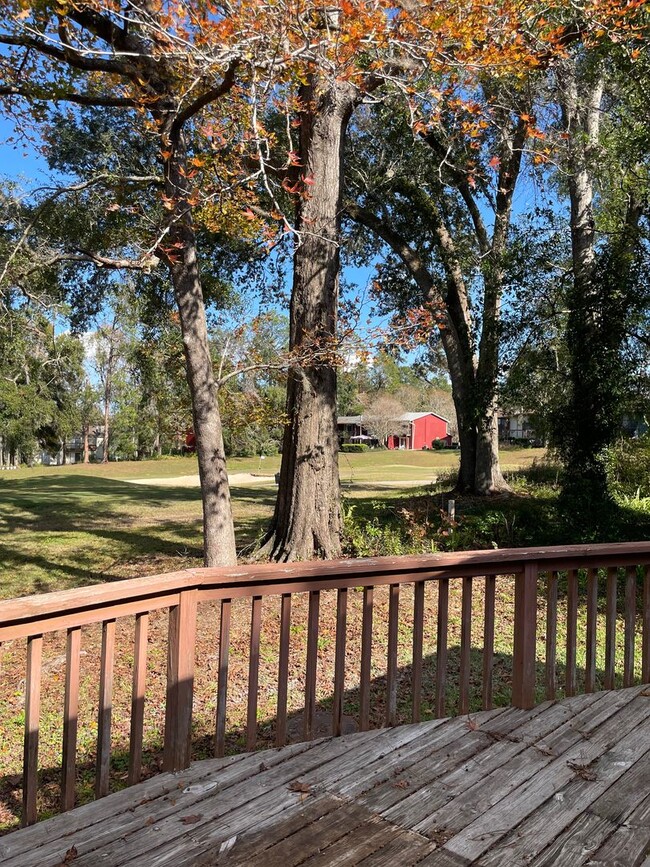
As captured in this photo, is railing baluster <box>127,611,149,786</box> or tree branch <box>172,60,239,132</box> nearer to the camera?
railing baluster <box>127,611,149,786</box>

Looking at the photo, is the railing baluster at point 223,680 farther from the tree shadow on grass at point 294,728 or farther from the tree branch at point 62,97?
the tree branch at point 62,97

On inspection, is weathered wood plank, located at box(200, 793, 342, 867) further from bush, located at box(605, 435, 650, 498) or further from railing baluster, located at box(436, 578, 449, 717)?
bush, located at box(605, 435, 650, 498)

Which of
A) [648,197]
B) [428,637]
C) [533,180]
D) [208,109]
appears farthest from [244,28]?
[533,180]

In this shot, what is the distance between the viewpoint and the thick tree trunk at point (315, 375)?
23.4 feet

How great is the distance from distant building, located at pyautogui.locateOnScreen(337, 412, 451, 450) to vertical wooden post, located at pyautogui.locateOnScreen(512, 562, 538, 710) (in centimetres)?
5242

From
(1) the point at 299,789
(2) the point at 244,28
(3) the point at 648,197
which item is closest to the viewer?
(1) the point at 299,789

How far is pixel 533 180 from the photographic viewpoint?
11.0 metres

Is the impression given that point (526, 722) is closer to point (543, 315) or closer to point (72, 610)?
point (72, 610)

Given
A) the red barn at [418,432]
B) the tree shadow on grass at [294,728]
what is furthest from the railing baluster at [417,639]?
the red barn at [418,432]

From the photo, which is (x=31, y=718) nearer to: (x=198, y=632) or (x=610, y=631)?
(x=610, y=631)

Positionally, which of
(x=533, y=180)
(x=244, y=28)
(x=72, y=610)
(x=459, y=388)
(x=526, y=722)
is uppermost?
(x=533, y=180)

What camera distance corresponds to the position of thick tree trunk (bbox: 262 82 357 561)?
712 cm

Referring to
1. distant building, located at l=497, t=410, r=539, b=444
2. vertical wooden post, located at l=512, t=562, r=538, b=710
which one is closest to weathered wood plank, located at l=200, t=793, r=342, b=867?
vertical wooden post, located at l=512, t=562, r=538, b=710

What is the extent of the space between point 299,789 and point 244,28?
4.65 meters
